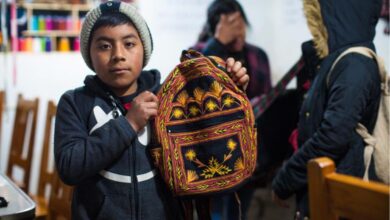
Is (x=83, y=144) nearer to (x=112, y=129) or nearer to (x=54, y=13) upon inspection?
(x=112, y=129)

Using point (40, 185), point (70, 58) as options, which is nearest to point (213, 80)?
point (40, 185)

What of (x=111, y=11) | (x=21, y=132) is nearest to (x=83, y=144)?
(x=111, y=11)

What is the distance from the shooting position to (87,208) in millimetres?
1045

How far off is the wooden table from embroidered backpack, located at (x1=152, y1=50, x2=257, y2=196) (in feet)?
1.14

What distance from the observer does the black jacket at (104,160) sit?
992 millimetres

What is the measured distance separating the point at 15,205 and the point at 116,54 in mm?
470

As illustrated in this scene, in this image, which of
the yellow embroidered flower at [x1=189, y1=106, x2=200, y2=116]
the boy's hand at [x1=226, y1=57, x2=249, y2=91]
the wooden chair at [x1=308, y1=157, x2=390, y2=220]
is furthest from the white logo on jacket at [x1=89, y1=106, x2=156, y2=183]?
the wooden chair at [x1=308, y1=157, x2=390, y2=220]

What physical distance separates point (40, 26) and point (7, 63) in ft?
1.99

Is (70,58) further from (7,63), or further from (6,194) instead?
(6,194)

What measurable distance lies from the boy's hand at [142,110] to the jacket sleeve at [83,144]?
0.05 ft

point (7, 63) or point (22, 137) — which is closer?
point (22, 137)

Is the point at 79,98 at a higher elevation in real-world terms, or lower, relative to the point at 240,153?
higher

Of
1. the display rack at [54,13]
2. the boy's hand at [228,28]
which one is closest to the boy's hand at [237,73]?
the boy's hand at [228,28]

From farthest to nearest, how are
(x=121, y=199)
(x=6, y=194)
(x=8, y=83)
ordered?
(x=8, y=83) → (x=6, y=194) → (x=121, y=199)
